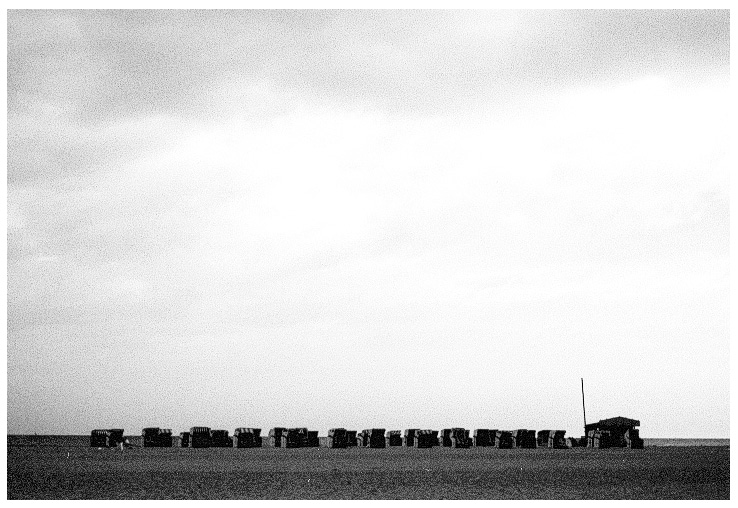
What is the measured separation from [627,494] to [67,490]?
23.8 metres

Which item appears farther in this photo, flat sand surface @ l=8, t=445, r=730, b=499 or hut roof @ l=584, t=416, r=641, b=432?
hut roof @ l=584, t=416, r=641, b=432

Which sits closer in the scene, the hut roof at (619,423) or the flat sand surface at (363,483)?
the flat sand surface at (363,483)

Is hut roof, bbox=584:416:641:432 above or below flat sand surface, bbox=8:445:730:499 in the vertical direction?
above

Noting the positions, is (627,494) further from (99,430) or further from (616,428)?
(99,430)

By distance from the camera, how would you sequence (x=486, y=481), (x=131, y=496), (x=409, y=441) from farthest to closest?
(x=409, y=441), (x=486, y=481), (x=131, y=496)

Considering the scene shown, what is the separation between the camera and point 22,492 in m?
38.7

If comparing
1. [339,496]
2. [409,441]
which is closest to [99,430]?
[409,441]

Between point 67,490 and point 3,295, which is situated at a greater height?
point 3,295

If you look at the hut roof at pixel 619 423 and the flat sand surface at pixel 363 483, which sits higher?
the hut roof at pixel 619 423

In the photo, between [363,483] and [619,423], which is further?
[619,423]

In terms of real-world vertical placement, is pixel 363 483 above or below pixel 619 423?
below

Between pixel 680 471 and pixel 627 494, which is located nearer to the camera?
pixel 627 494

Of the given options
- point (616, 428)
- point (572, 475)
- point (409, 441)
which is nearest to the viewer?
point (572, 475)

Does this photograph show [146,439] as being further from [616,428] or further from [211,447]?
[616,428]
